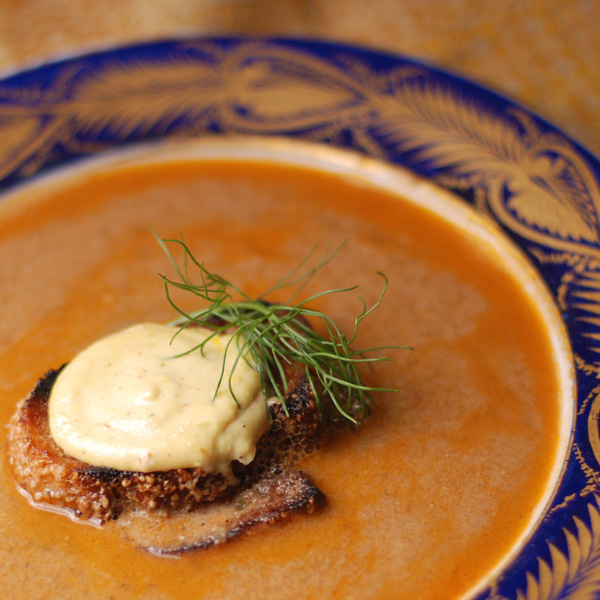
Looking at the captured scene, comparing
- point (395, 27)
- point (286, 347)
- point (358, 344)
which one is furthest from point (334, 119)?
point (286, 347)

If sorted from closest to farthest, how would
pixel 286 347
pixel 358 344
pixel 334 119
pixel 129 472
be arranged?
1. pixel 129 472
2. pixel 286 347
3. pixel 358 344
4. pixel 334 119

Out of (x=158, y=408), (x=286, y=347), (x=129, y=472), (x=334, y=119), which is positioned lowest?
(x=129, y=472)

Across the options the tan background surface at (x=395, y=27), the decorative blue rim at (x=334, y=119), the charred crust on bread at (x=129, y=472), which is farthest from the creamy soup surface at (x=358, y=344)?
the tan background surface at (x=395, y=27)

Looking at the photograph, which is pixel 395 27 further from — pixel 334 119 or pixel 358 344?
pixel 358 344

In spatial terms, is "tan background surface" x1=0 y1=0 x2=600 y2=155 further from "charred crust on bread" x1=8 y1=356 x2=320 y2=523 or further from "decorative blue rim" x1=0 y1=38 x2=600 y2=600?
"charred crust on bread" x1=8 y1=356 x2=320 y2=523

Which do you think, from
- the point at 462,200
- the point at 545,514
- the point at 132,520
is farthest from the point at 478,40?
the point at 132,520

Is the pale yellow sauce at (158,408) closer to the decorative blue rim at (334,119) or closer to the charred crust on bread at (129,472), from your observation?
the charred crust on bread at (129,472)

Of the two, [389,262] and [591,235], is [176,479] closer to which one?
[389,262]
